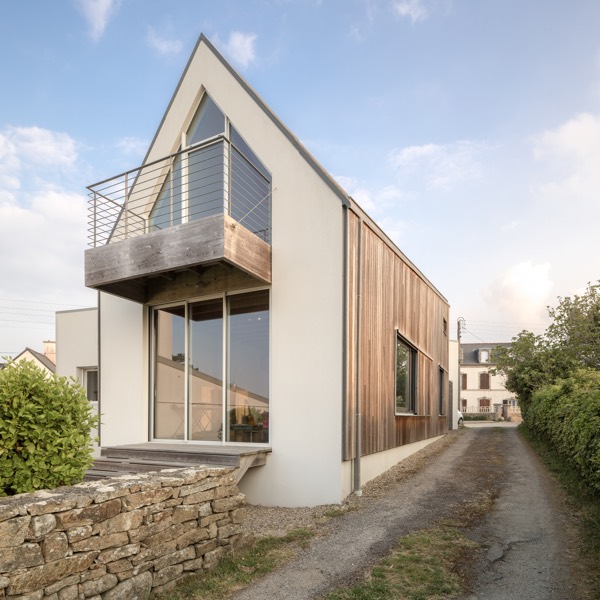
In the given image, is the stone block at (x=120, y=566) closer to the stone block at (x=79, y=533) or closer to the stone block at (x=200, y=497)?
the stone block at (x=79, y=533)

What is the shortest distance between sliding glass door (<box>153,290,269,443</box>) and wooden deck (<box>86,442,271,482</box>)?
44 centimetres

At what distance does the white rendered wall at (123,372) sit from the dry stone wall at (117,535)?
4.77 m

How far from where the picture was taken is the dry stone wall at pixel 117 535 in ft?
10.8

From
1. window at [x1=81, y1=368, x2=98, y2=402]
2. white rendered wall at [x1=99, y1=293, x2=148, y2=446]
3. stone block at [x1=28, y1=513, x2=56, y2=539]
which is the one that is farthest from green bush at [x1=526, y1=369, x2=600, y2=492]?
window at [x1=81, y1=368, x2=98, y2=402]

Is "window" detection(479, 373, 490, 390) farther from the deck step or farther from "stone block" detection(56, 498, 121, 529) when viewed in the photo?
"stone block" detection(56, 498, 121, 529)

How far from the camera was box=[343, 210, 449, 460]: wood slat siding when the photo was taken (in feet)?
25.8

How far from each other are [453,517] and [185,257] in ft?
17.3

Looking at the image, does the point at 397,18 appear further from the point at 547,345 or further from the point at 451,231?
the point at 547,345

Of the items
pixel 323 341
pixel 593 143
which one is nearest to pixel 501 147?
pixel 593 143

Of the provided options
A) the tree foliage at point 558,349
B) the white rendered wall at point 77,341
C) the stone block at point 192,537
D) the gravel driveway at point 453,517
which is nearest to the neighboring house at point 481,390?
the tree foliage at point 558,349

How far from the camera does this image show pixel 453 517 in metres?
6.34

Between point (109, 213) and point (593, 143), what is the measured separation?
9617 millimetres

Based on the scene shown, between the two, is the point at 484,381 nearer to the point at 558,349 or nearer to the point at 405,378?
the point at 558,349

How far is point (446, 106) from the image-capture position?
10742 mm
